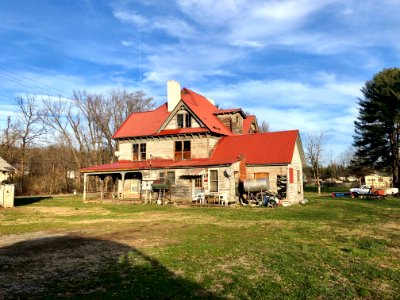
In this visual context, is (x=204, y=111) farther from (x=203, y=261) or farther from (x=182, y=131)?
(x=203, y=261)

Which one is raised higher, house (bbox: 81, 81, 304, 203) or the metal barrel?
house (bbox: 81, 81, 304, 203)

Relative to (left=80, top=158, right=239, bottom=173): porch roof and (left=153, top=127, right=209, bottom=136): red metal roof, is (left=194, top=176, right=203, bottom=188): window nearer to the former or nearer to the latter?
(left=80, top=158, right=239, bottom=173): porch roof

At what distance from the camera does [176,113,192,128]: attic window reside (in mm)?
31095

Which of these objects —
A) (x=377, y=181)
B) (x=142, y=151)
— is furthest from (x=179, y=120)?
(x=377, y=181)

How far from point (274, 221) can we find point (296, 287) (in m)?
9.75

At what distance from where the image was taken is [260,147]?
29.0m

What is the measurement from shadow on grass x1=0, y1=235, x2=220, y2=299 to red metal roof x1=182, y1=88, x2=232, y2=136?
2113 centimetres

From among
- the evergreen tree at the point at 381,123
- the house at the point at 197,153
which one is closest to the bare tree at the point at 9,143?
the house at the point at 197,153

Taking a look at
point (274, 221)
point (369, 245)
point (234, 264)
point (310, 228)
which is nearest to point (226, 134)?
point (274, 221)

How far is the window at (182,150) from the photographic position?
101 ft

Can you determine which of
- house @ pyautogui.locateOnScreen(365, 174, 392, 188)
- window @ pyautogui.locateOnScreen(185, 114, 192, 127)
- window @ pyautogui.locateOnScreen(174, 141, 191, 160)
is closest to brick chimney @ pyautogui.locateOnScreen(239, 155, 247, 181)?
window @ pyautogui.locateOnScreen(174, 141, 191, 160)

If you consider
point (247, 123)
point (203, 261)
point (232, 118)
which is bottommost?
point (203, 261)

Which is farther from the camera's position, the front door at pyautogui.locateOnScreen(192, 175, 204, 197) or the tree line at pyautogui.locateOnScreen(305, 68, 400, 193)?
the tree line at pyautogui.locateOnScreen(305, 68, 400, 193)

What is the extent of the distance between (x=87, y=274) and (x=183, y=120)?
24.8 meters
